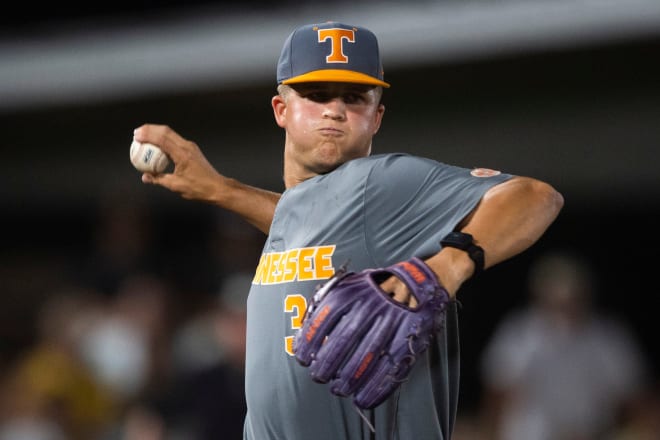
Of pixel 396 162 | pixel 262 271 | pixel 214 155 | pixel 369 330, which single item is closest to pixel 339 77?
pixel 396 162

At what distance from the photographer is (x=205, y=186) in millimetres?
3523

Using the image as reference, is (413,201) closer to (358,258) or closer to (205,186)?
(358,258)

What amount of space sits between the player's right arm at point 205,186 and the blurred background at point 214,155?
2.08 metres

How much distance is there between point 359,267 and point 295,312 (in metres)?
0.21

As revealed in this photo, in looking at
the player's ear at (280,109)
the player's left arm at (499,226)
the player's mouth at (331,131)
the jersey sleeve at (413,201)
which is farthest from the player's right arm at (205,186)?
the player's left arm at (499,226)

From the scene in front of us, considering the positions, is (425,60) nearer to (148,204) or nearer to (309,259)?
(148,204)

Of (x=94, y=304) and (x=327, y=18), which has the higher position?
(x=327, y=18)

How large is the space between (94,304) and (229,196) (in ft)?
12.7

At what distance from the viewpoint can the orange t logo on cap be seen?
2.77m

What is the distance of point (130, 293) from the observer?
6.98 meters

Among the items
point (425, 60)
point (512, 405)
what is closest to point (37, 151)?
point (425, 60)

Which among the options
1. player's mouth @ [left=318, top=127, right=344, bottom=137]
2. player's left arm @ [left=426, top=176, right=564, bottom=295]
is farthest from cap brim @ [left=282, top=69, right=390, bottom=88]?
player's left arm @ [left=426, top=176, right=564, bottom=295]

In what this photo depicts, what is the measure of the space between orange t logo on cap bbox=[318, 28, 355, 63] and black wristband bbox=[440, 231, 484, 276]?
680 millimetres

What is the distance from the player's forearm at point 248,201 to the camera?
3504mm
